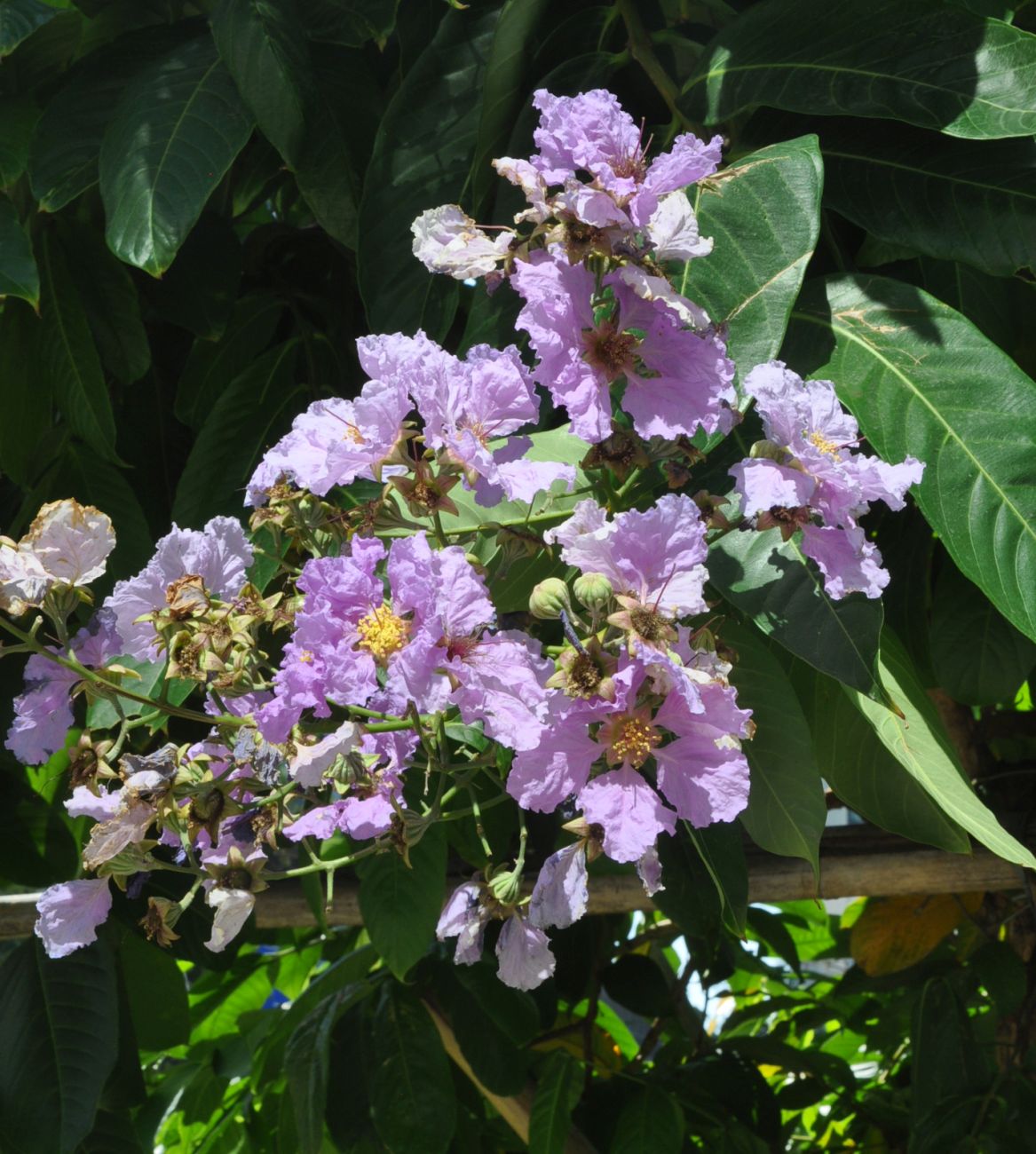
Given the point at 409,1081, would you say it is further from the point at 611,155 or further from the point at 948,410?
the point at 611,155

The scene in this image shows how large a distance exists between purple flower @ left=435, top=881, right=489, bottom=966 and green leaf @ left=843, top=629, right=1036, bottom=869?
256 millimetres

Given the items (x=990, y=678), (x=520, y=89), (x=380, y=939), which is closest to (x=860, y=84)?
(x=520, y=89)

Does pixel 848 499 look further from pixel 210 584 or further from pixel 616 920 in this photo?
pixel 616 920

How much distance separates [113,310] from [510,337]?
478 millimetres

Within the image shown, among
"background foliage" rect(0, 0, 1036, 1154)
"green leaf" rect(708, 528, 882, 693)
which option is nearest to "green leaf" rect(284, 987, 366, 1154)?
"background foliage" rect(0, 0, 1036, 1154)

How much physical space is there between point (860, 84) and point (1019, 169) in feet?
0.42

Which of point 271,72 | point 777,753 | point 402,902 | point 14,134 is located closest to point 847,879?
point 402,902

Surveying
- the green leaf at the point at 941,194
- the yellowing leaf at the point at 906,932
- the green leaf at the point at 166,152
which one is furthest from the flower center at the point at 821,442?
the yellowing leaf at the point at 906,932

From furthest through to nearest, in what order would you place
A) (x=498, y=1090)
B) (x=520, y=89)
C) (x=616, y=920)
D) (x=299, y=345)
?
(x=616, y=920)
(x=498, y=1090)
(x=299, y=345)
(x=520, y=89)

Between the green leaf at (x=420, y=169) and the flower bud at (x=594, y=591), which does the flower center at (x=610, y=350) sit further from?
the green leaf at (x=420, y=169)

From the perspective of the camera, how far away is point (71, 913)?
666mm

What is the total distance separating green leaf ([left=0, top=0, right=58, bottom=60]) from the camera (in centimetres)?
98

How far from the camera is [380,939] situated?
3.70 ft

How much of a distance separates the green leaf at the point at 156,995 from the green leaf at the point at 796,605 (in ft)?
2.97
